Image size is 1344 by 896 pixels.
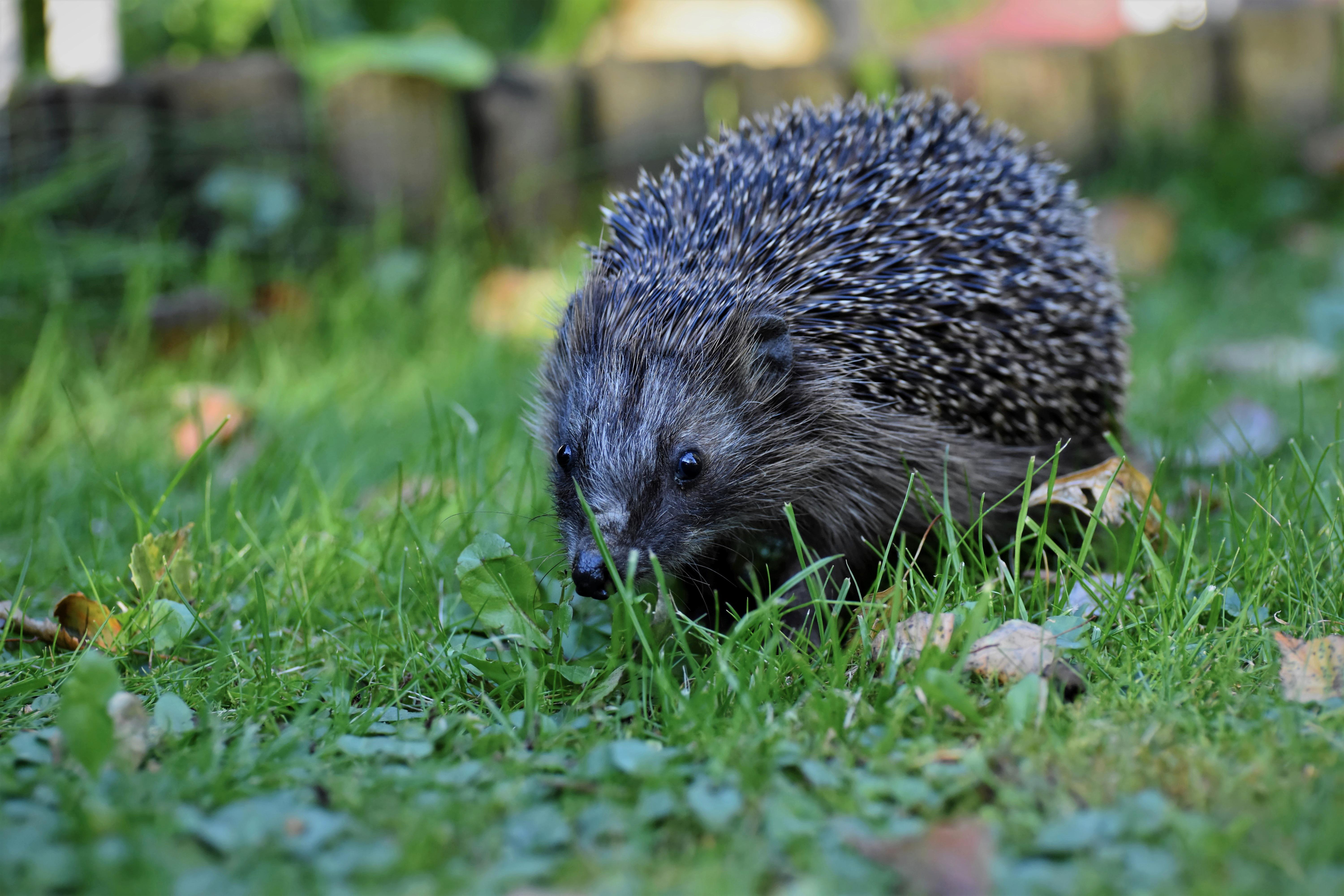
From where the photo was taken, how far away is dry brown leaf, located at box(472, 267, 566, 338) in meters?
6.51

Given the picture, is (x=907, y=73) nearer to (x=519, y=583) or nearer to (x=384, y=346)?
(x=384, y=346)

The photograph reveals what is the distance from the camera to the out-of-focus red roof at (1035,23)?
19859mm

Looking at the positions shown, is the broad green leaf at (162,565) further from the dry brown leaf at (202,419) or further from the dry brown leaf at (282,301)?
the dry brown leaf at (282,301)

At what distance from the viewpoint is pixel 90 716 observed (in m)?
2.27

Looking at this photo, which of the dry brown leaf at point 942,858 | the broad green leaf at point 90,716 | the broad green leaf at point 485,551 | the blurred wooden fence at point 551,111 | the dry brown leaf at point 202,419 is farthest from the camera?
the blurred wooden fence at point 551,111

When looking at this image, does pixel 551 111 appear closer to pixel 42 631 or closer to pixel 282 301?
pixel 282 301

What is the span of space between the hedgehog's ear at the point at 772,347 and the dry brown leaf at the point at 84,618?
1943mm

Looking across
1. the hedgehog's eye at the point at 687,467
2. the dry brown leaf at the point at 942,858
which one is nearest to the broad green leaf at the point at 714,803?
the dry brown leaf at the point at 942,858

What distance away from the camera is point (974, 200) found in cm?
402

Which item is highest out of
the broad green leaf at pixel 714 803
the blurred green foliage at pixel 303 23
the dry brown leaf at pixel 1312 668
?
the blurred green foliage at pixel 303 23

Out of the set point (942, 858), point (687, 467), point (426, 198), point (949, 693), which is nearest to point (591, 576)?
point (687, 467)

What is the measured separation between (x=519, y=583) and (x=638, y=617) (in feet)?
1.40

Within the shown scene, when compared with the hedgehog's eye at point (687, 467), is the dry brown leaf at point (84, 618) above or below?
below

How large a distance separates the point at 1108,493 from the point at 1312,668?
852mm
